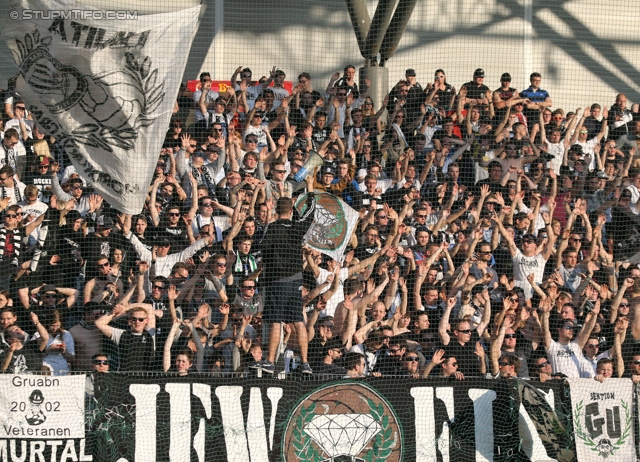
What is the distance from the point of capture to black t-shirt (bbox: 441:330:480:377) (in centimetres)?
949

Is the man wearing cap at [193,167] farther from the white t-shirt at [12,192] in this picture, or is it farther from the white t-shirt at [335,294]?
the white t-shirt at [12,192]

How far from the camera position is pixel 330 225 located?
10.4m

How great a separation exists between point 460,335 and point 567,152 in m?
3.12

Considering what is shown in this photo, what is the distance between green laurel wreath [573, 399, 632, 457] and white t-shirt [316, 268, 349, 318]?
231cm

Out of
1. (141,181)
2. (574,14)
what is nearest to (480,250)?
(141,181)

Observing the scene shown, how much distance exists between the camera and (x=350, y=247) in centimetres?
1035

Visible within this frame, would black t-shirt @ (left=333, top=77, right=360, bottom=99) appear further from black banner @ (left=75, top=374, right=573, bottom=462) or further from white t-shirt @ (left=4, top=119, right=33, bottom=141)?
black banner @ (left=75, top=374, right=573, bottom=462)

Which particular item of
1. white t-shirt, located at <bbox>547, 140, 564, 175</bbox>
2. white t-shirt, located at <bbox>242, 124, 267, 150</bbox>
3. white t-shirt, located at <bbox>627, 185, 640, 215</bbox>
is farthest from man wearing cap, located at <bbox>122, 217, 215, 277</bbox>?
white t-shirt, located at <bbox>627, 185, 640, 215</bbox>

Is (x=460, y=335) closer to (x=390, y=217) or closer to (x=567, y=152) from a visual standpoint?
(x=390, y=217)

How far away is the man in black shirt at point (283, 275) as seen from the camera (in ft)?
30.9

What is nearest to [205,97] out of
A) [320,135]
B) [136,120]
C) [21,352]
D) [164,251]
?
[136,120]

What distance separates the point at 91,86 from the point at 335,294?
309 cm

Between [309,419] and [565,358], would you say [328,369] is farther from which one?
[565,358]

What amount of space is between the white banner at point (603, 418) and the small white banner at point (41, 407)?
13.9 ft
